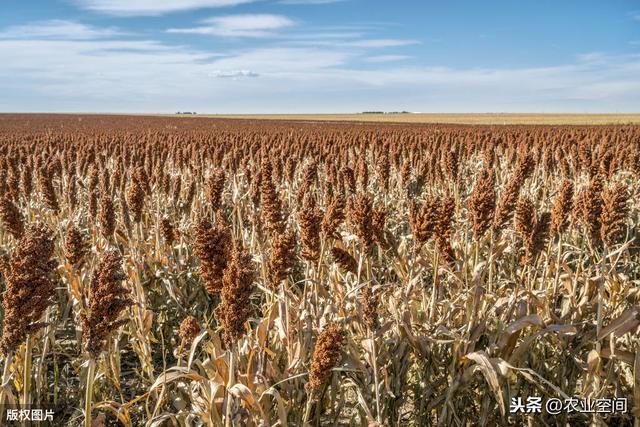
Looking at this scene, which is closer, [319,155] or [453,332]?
[453,332]

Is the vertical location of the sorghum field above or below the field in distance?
below

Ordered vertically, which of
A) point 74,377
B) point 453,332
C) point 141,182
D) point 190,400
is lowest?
point 74,377

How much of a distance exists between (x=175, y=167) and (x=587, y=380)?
1075 centimetres

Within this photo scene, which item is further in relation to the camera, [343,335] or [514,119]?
[514,119]

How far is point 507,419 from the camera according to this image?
9.88ft

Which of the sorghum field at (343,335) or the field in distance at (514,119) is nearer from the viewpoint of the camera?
the sorghum field at (343,335)

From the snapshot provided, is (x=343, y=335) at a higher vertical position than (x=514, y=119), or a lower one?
lower

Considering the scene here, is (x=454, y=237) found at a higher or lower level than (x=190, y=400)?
higher

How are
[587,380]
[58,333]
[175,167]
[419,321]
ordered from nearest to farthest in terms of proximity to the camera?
[587,380], [419,321], [58,333], [175,167]

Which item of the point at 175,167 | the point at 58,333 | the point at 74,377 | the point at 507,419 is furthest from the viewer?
the point at 175,167

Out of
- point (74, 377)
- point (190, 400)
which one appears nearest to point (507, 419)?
point (190, 400)

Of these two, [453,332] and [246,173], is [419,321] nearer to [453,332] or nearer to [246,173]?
[453,332]

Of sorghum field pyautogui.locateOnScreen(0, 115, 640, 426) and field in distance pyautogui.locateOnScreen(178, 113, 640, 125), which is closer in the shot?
sorghum field pyautogui.locateOnScreen(0, 115, 640, 426)

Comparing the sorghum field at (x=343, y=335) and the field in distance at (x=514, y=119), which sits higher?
the field in distance at (x=514, y=119)
